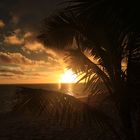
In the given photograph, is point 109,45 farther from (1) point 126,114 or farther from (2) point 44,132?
(2) point 44,132

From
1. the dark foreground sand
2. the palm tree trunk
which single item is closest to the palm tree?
the palm tree trunk

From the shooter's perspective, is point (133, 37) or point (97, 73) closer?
point (133, 37)

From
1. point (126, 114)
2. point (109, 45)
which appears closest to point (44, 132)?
point (126, 114)

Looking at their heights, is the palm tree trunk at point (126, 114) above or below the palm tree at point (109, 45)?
below

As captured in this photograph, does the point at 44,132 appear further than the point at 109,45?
Yes

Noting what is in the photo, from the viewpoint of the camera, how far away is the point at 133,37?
4.65m

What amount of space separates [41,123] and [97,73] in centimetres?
1565

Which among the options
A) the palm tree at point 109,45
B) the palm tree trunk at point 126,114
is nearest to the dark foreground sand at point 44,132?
the palm tree trunk at point 126,114

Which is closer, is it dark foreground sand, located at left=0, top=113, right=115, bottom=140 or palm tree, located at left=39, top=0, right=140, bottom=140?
palm tree, located at left=39, top=0, right=140, bottom=140

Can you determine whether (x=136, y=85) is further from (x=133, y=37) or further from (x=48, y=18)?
(x=48, y=18)

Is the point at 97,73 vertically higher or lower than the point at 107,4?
lower

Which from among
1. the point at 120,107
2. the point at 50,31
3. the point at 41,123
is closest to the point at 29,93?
the point at 50,31

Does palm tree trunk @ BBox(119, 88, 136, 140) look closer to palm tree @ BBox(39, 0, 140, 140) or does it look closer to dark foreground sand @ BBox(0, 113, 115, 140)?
palm tree @ BBox(39, 0, 140, 140)

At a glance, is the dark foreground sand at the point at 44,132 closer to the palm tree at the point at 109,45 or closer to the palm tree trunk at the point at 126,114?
the palm tree trunk at the point at 126,114
